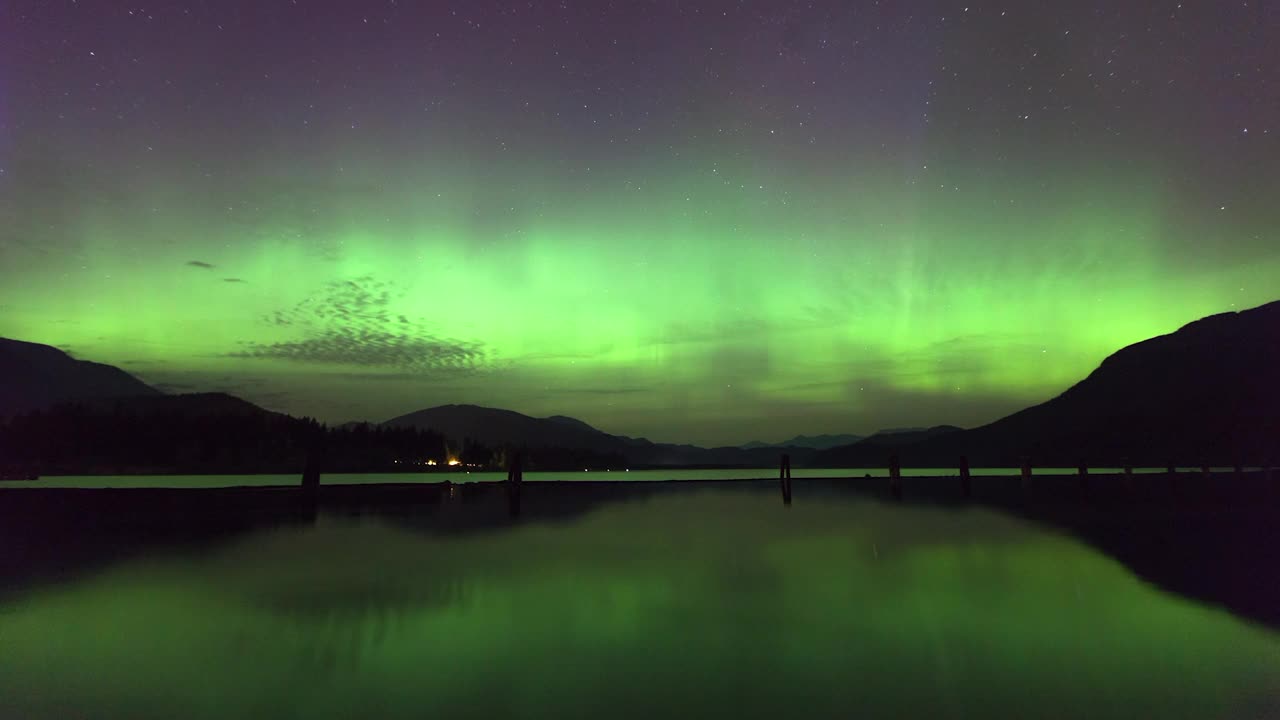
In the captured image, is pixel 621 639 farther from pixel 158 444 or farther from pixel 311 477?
pixel 158 444

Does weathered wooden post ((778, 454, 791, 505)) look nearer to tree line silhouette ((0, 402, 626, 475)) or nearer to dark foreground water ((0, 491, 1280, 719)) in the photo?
dark foreground water ((0, 491, 1280, 719))

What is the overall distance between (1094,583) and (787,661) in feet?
36.0

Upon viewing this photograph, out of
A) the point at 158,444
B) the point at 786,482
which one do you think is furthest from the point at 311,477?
the point at 158,444

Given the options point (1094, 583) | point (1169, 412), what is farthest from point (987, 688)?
point (1169, 412)

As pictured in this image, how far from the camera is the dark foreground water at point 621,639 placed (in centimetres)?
831

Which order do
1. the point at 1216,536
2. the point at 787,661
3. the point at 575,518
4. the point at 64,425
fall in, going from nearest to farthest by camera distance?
1. the point at 787,661
2. the point at 1216,536
3. the point at 575,518
4. the point at 64,425

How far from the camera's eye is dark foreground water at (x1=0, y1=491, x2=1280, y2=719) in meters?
8.31

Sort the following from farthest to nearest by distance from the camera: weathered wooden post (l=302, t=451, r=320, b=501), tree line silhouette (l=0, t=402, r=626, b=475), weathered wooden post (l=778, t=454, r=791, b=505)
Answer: tree line silhouette (l=0, t=402, r=626, b=475)
weathered wooden post (l=778, t=454, r=791, b=505)
weathered wooden post (l=302, t=451, r=320, b=501)

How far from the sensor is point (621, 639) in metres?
11.5

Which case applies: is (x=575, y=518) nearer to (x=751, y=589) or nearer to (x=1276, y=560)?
(x=751, y=589)

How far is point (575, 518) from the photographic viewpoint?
115 ft

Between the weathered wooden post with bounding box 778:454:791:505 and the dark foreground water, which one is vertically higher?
the weathered wooden post with bounding box 778:454:791:505

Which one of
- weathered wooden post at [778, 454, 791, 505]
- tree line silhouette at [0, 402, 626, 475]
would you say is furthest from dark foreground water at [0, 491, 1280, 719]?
tree line silhouette at [0, 402, 626, 475]

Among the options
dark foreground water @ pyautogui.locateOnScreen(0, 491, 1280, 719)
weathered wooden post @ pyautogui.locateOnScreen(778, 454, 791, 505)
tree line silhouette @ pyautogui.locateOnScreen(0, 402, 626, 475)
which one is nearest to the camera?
dark foreground water @ pyautogui.locateOnScreen(0, 491, 1280, 719)
